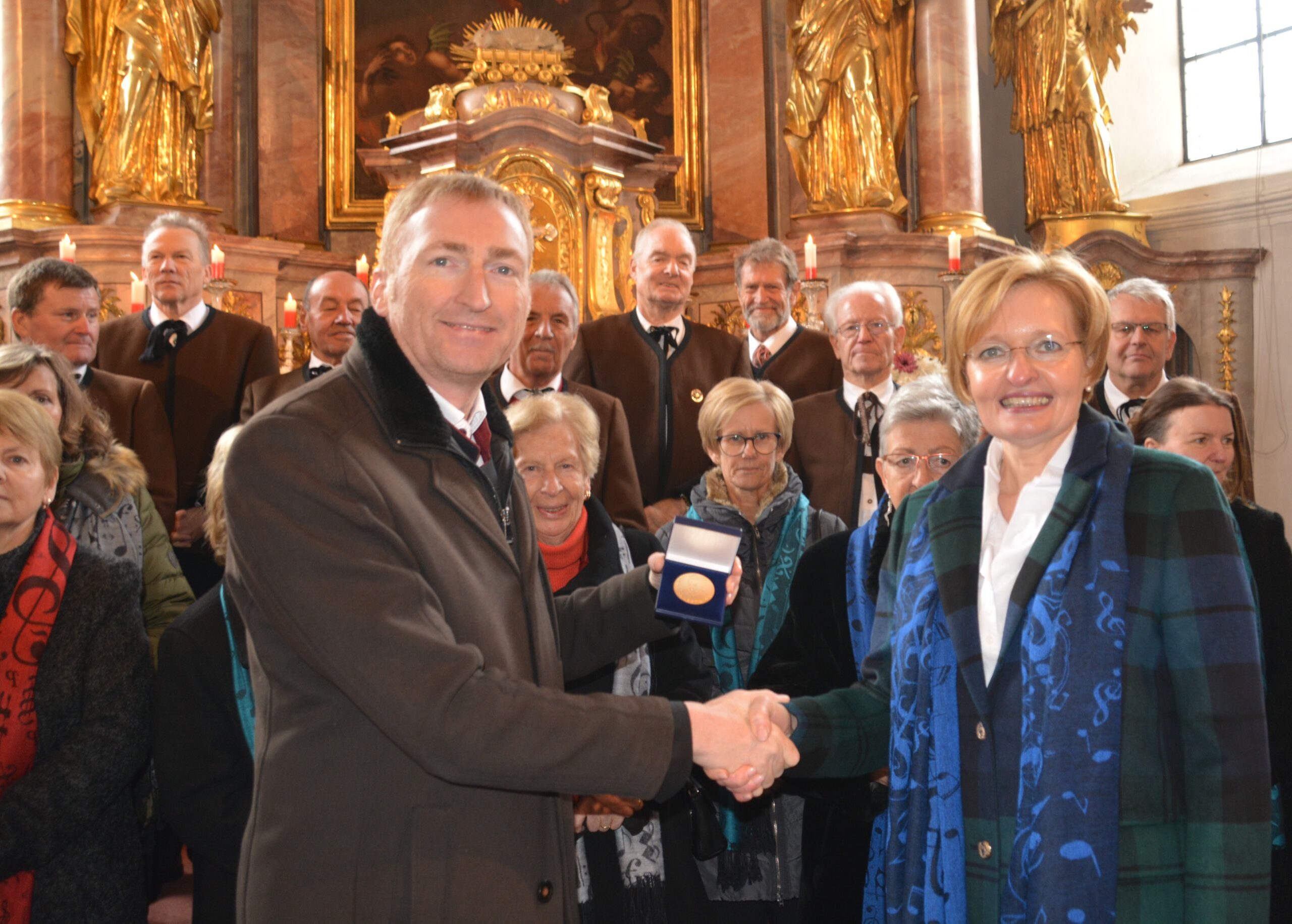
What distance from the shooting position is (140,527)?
3607 millimetres

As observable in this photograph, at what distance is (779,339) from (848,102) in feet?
15.3

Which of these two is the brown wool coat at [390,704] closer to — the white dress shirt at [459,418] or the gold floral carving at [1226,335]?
the white dress shirt at [459,418]

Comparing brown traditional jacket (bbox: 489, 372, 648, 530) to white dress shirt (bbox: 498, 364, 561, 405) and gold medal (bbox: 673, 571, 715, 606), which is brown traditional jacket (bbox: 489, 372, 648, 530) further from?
gold medal (bbox: 673, 571, 715, 606)

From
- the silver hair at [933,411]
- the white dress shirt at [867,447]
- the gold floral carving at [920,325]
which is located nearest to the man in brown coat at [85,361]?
the white dress shirt at [867,447]

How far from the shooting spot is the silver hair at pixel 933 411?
326 cm

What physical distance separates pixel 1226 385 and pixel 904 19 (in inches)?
153

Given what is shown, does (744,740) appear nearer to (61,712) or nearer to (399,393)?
(399,393)

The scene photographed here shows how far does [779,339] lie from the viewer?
18.2 ft

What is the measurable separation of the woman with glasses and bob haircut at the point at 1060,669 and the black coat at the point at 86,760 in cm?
143

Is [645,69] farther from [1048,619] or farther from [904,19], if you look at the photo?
[1048,619]

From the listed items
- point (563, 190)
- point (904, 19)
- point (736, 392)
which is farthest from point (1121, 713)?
point (904, 19)

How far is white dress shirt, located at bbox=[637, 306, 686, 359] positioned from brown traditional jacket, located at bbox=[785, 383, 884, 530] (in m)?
0.64

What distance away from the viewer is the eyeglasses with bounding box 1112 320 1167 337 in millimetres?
4668

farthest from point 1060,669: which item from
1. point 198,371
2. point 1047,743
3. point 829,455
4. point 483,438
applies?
point 198,371
